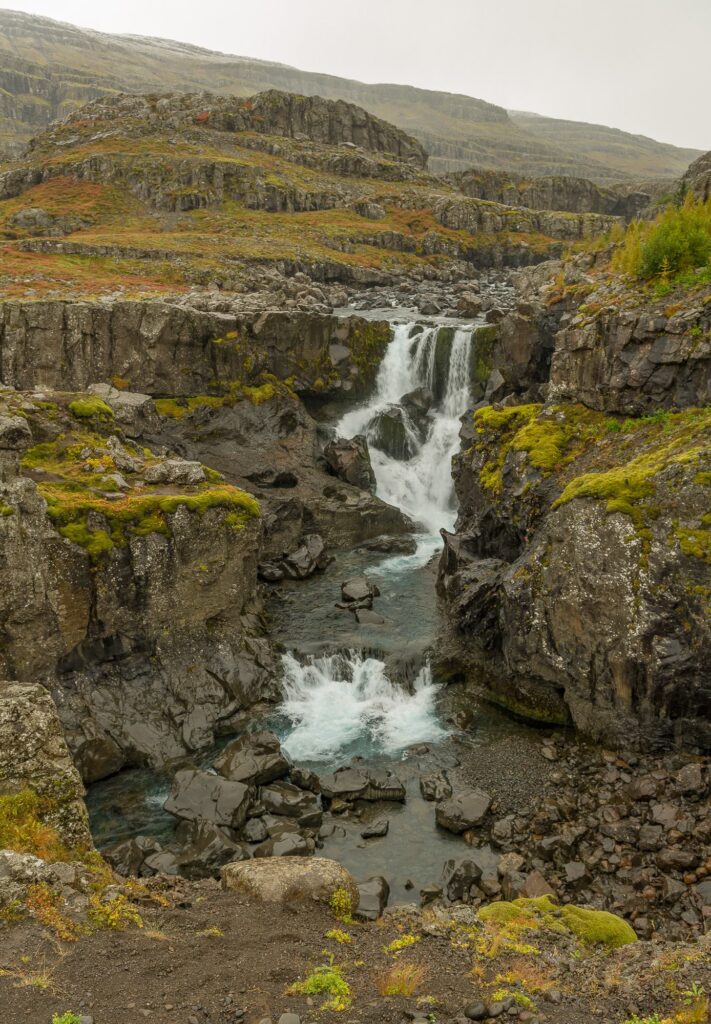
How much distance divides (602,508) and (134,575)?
1746cm

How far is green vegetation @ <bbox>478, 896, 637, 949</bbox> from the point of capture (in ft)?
47.4

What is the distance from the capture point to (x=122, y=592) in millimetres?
25797

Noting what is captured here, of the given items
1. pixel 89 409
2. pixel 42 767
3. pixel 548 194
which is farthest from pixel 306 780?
pixel 548 194

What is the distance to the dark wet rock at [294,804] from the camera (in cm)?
2133

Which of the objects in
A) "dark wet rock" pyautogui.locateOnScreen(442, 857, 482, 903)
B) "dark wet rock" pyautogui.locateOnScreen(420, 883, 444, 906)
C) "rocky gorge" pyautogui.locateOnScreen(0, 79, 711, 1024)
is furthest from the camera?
"dark wet rock" pyautogui.locateOnScreen(442, 857, 482, 903)

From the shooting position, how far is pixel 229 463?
44812 mm

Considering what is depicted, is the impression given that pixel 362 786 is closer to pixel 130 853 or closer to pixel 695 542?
pixel 130 853

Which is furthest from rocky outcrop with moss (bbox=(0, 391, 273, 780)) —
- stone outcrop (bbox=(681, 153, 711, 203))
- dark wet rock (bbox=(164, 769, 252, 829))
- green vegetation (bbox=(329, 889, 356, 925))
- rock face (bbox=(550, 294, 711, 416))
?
stone outcrop (bbox=(681, 153, 711, 203))

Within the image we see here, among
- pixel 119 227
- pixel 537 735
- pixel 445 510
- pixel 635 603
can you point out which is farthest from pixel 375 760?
pixel 119 227

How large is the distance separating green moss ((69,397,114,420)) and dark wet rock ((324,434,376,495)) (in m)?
17.5

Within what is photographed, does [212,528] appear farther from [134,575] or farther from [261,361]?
[261,361]

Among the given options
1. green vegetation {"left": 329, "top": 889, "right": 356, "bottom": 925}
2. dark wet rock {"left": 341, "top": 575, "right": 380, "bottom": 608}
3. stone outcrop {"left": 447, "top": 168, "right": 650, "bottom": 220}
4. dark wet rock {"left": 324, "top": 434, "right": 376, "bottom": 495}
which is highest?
stone outcrop {"left": 447, "top": 168, "right": 650, "bottom": 220}

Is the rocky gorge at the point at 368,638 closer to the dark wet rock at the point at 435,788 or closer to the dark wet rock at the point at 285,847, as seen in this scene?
the dark wet rock at the point at 285,847

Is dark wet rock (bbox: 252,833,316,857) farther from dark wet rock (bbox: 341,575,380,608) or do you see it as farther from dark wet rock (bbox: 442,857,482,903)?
dark wet rock (bbox: 341,575,380,608)
